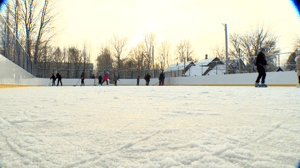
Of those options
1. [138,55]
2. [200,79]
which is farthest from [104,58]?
[200,79]

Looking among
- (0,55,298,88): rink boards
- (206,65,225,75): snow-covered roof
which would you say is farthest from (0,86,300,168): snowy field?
(206,65,225,75): snow-covered roof

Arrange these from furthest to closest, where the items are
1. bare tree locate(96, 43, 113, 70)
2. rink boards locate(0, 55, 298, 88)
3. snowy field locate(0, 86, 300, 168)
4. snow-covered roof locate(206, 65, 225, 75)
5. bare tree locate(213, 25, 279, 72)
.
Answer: bare tree locate(96, 43, 113, 70), bare tree locate(213, 25, 279, 72), snow-covered roof locate(206, 65, 225, 75), rink boards locate(0, 55, 298, 88), snowy field locate(0, 86, 300, 168)

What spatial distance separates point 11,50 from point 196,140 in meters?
10.2

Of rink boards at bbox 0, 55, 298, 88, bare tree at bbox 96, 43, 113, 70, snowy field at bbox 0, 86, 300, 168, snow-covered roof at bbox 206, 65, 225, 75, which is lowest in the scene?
snowy field at bbox 0, 86, 300, 168

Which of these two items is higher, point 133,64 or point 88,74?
point 133,64

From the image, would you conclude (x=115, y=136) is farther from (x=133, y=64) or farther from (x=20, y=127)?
(x=133, y=64)

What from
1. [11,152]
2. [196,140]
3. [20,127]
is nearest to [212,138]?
[196,140]

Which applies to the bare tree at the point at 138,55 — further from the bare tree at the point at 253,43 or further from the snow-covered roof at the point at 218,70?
the snow-covered roof at the point at 218,70

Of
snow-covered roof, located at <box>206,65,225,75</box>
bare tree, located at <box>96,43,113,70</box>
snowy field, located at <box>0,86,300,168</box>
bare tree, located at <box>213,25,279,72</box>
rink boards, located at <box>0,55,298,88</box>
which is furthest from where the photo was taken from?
bare tree, located at <box>96,43,113,70</box>

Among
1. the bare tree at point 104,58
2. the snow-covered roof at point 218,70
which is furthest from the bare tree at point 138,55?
the snow-covered roof at point 218,70

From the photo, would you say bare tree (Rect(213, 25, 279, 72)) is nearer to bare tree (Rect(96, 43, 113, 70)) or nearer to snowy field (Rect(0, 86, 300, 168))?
bare tree (Rect(96, 43, 113, 70))

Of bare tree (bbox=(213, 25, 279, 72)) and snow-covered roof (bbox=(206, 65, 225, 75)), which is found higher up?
bare tree (bbox=(213, 25, 279, 72))

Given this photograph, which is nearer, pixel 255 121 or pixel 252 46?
pixel 255 121

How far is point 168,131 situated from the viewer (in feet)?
5.04
